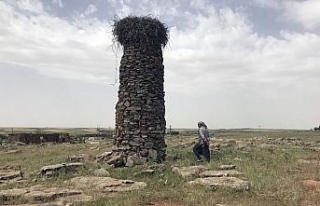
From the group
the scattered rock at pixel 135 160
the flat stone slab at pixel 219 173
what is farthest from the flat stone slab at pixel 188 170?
the scattered rock at pixel 135 160

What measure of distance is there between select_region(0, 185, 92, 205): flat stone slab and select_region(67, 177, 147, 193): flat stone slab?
0.78m

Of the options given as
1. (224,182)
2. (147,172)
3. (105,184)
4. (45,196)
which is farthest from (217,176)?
(45,196)

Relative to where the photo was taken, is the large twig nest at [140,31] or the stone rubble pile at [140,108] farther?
the large twig nest at [140,31]

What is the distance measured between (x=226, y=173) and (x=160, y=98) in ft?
17.6

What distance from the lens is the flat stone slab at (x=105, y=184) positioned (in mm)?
12328

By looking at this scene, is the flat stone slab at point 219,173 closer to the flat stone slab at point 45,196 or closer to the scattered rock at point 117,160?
the scattered rock at point 117,160

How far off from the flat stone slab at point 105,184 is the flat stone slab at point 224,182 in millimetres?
1738

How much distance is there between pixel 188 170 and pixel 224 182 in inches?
90.9

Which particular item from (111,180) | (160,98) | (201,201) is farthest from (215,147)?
(201,201)

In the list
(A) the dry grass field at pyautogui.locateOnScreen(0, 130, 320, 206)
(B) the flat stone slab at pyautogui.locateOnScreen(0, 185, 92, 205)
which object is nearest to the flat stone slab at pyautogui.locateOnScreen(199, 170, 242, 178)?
(A) the dry grass field at pyautogui.locateOnScreen(0, 130, 320, 206)

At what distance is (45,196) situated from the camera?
1110 cm

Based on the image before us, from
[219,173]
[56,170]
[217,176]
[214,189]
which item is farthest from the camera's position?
[56,170]

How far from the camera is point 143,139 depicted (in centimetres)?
1770

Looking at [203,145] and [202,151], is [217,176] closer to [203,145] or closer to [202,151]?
[203,145]
